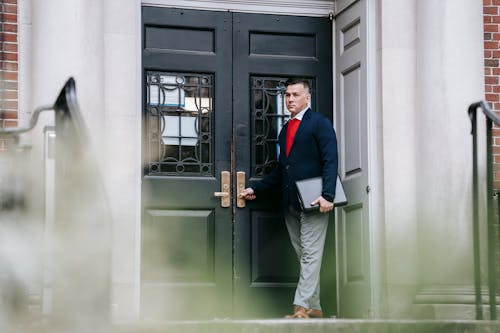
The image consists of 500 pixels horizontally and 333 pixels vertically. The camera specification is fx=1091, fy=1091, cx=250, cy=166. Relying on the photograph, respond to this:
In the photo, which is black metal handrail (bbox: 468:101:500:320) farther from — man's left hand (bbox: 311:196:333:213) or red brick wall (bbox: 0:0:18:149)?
red brick wall (bbox: 0:0:18:149)

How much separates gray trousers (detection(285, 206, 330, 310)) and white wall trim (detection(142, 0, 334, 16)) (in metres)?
1.77

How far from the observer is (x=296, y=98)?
27.1 ft

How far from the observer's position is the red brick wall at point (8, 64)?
750 cm

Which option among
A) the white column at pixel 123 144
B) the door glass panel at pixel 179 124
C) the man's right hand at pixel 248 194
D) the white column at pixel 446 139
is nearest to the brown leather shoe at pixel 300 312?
the white column at pixel 446 139

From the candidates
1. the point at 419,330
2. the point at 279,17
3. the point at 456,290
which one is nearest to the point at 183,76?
the point at 279,17

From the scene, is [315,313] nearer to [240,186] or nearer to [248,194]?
[248,194]

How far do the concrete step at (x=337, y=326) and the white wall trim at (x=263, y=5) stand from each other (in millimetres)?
3253

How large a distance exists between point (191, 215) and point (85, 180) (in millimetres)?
3515

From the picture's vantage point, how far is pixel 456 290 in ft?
25.4

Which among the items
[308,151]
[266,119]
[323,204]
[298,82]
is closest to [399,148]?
[308,151]

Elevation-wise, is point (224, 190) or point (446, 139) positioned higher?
point (446, 139)

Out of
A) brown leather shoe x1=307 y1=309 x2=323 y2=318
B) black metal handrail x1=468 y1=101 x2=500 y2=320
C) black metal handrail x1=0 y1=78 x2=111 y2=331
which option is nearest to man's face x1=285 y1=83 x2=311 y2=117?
brown leather shoe x1=307 y1=309 x2=323 y2=318

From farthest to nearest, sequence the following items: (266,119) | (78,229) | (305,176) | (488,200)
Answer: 1. (266,119)
2. (305,176)
3. (488,200)
4. (78,229)

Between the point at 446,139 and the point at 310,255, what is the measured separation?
1.31m
